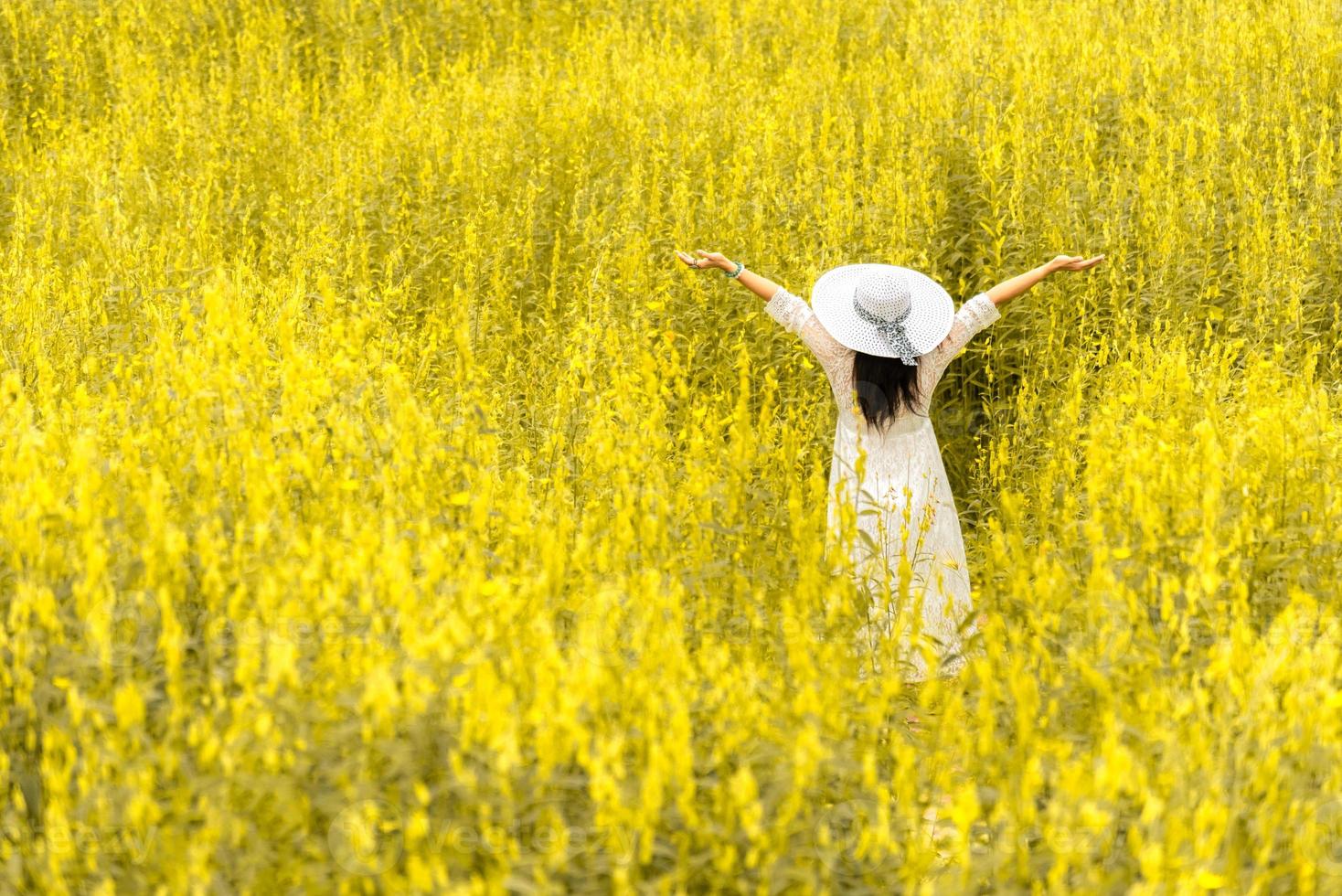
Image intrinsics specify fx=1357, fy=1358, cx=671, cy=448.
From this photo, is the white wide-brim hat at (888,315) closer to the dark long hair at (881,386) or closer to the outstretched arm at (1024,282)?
the dark long hair at (881,386)

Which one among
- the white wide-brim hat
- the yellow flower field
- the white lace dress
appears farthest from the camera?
the white lace dress

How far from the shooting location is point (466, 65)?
345 inches

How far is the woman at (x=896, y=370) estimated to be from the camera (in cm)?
455

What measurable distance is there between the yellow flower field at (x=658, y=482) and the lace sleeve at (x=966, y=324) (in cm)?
41

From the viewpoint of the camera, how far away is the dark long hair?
4656 millimetres

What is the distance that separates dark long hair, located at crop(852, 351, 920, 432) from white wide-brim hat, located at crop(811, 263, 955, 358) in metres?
0.09

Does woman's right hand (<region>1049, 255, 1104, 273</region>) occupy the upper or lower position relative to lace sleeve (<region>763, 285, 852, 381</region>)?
upper

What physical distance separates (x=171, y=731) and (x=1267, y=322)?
459cm

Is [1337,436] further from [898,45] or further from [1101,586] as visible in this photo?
[898,45]

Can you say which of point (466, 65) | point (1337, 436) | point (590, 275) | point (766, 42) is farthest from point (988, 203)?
point (466, 65)

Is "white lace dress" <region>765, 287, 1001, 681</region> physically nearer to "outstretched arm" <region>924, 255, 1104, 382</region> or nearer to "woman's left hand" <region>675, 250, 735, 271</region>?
"outstretched arm" <region>924, 255, 1104, 382</region>

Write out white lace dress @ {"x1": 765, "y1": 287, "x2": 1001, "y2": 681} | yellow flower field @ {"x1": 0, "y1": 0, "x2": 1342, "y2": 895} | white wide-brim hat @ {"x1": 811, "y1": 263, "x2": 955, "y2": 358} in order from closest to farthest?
yellow flower field @ {"x1": 0, "y1": 0, "x2": 1342, "y2": 895}, white wide-brim hat @ {"x1": 811, "y1": 263, "x2": 955, "y2": 358}, white lace dress @ {"x1": 765, "y1": 287, "x2": 1001, "y2": 681}

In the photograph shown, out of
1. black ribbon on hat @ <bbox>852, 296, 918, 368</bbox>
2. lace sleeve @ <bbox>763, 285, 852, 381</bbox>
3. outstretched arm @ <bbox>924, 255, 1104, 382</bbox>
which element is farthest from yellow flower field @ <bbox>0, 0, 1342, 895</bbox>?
black ribbon on hat @ <bbox>852, 296, 918, 368</bbox>

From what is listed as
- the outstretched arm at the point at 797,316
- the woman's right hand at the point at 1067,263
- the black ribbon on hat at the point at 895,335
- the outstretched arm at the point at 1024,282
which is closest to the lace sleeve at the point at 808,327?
the outstretched arm at the point at 797,316
